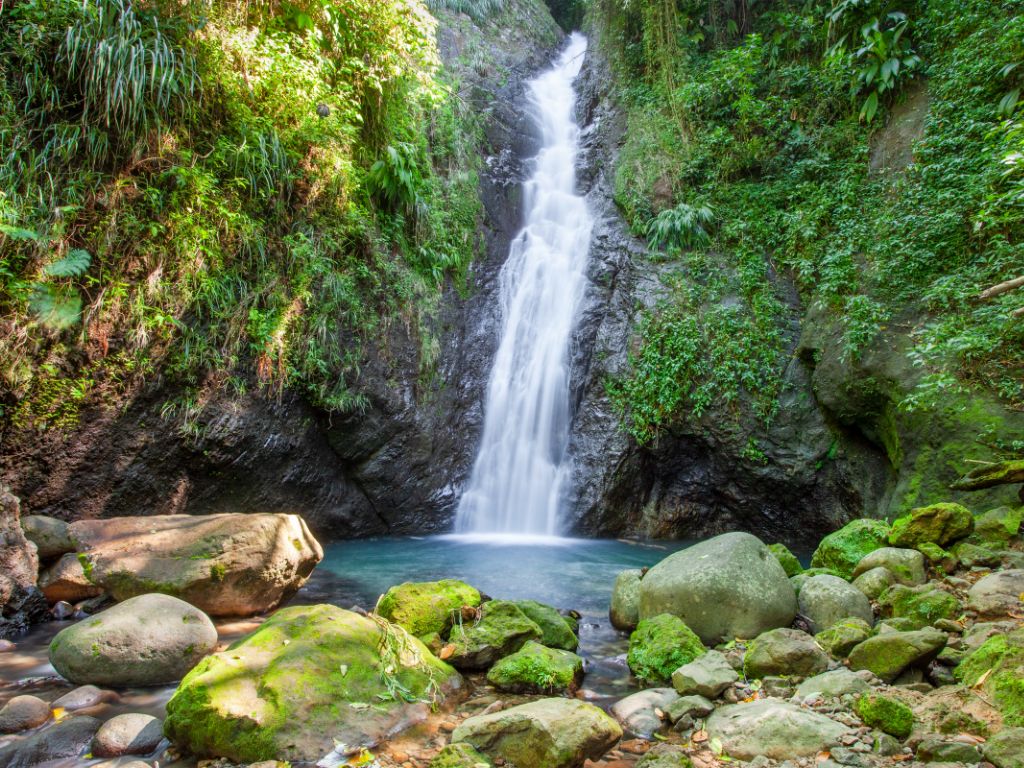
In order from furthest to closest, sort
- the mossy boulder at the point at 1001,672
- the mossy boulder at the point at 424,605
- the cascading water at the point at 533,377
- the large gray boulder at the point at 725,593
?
the cascading water at the point at 533,377 → the large gray boulder at the point at 725,593 → the mossy boulder at the point at 424,605 → the mossy boulder at the point at 1001,672

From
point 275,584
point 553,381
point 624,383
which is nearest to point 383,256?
point 553,381

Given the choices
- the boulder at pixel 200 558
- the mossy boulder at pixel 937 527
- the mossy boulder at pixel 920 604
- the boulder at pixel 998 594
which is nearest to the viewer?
the boulder at pixel 998 594

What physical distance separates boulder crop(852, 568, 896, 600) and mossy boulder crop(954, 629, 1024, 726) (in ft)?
4.21

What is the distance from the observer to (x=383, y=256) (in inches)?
358

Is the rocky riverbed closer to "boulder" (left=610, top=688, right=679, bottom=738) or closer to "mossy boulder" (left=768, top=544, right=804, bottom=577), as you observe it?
"boulder" (left=610, top=688, right=679, bottom=738)

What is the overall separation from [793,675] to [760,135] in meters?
10.00

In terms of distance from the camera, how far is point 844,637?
381 centimetres

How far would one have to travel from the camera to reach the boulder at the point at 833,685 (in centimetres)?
318

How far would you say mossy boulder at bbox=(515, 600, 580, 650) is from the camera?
Answer: 4.39 meters

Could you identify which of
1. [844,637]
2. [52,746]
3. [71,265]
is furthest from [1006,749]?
[71,265]

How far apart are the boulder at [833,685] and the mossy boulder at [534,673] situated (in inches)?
53.7

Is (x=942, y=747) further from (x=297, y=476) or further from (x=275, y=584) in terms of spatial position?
(x=297, y=476)

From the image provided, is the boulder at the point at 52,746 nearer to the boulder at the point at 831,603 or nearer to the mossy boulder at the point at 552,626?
the mossy boulder at the point at 552,626

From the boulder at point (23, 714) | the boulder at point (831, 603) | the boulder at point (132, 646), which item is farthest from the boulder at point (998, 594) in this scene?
the boulder at point (23, 714)
